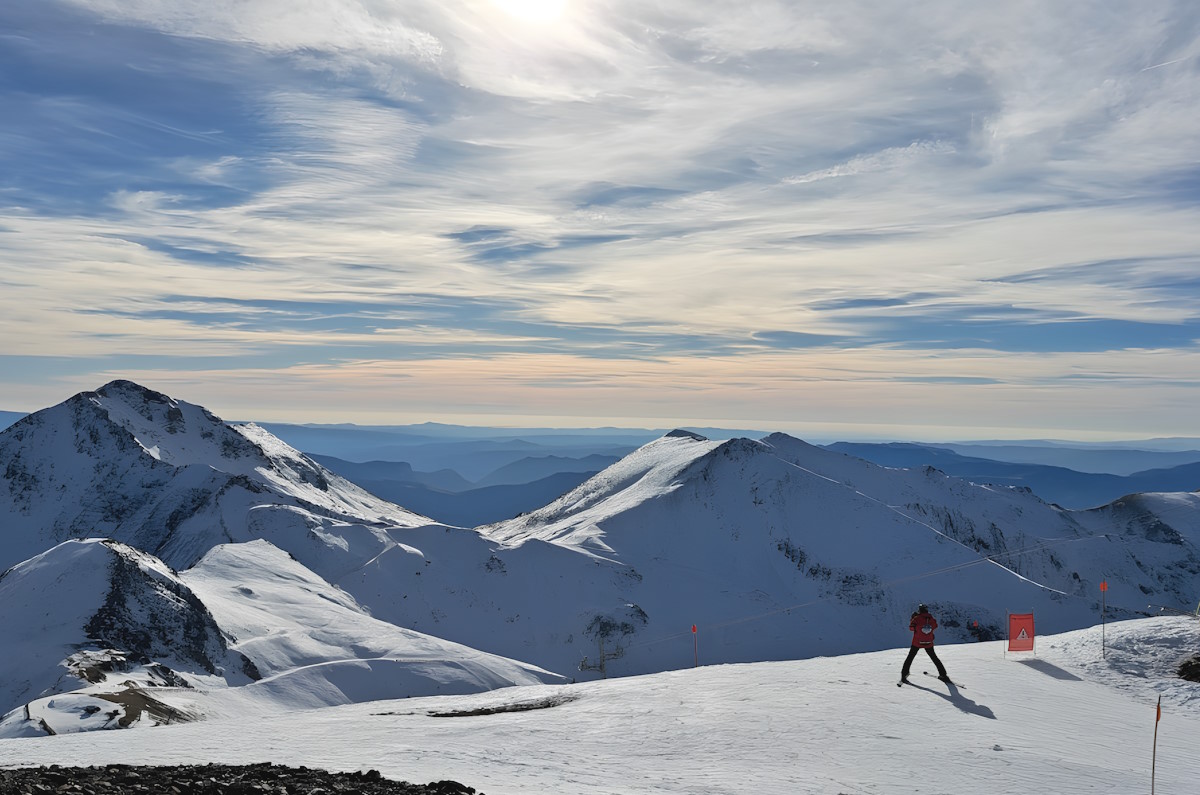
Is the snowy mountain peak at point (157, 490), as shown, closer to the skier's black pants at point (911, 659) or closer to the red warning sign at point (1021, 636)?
the red warning sign at point (1021, 636)

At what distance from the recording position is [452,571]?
13175 cm

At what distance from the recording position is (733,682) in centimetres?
2622

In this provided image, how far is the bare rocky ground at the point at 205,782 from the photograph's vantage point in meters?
13.2

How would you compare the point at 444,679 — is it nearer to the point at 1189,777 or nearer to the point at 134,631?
the point at 134,631

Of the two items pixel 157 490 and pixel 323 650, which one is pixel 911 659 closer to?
pixel 323 650

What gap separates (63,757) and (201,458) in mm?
185207

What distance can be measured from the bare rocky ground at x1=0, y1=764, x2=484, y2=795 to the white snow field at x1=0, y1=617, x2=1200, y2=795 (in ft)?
4.38

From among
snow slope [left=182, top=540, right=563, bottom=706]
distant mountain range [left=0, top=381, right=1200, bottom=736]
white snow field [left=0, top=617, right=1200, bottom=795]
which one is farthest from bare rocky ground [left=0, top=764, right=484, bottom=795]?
snow slope [left=182, top=540, right=563, bottom=706]

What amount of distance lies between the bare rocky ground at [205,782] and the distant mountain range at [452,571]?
28.2 m

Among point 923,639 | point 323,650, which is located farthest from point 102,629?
point 923,639

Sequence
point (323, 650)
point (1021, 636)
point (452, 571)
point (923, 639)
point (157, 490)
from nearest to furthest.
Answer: point (923, 639) → point (1021, 636) → point (323, 650) → point (452, 571) → point (157, 490)

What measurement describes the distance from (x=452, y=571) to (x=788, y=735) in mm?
117534

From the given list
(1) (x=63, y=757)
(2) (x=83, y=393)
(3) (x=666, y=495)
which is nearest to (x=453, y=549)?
(3) (x=666, y=495)

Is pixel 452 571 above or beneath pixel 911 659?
beneath
